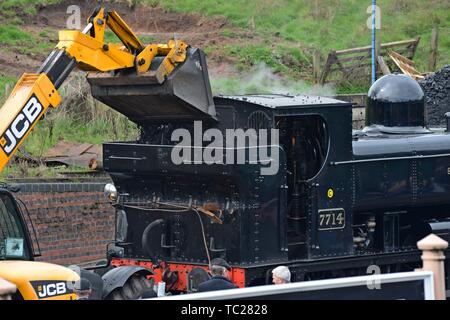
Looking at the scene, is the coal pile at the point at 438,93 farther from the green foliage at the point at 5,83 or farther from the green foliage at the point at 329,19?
the green foliage at the point at 5,83

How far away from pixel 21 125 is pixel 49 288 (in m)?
2.21

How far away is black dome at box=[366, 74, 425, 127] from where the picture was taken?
15758 mm

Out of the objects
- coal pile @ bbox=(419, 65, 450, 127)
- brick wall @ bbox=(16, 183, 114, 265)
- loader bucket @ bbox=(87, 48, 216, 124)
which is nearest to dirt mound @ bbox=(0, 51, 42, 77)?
brick wall @ bbox=(16, 183, 114, 265)

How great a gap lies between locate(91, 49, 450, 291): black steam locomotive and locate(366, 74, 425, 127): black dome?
997mm

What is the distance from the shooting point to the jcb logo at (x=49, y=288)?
9578 millimetres

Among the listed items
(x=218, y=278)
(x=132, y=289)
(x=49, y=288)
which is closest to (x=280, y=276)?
(x=218, y=278)

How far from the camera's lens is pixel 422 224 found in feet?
49.3

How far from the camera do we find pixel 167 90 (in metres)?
12.9

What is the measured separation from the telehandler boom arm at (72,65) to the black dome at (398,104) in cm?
396

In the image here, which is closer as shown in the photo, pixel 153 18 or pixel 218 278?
pixel 218 278

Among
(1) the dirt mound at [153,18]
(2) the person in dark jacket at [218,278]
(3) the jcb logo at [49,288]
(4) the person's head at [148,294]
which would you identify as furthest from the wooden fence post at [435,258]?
(1) the dirt mound at [153,18]

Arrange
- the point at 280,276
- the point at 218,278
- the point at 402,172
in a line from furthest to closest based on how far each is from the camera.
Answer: the point at 402,172
the point at 218,278
the point at 280,276

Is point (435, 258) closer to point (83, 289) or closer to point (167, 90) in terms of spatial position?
point (83, 289)
